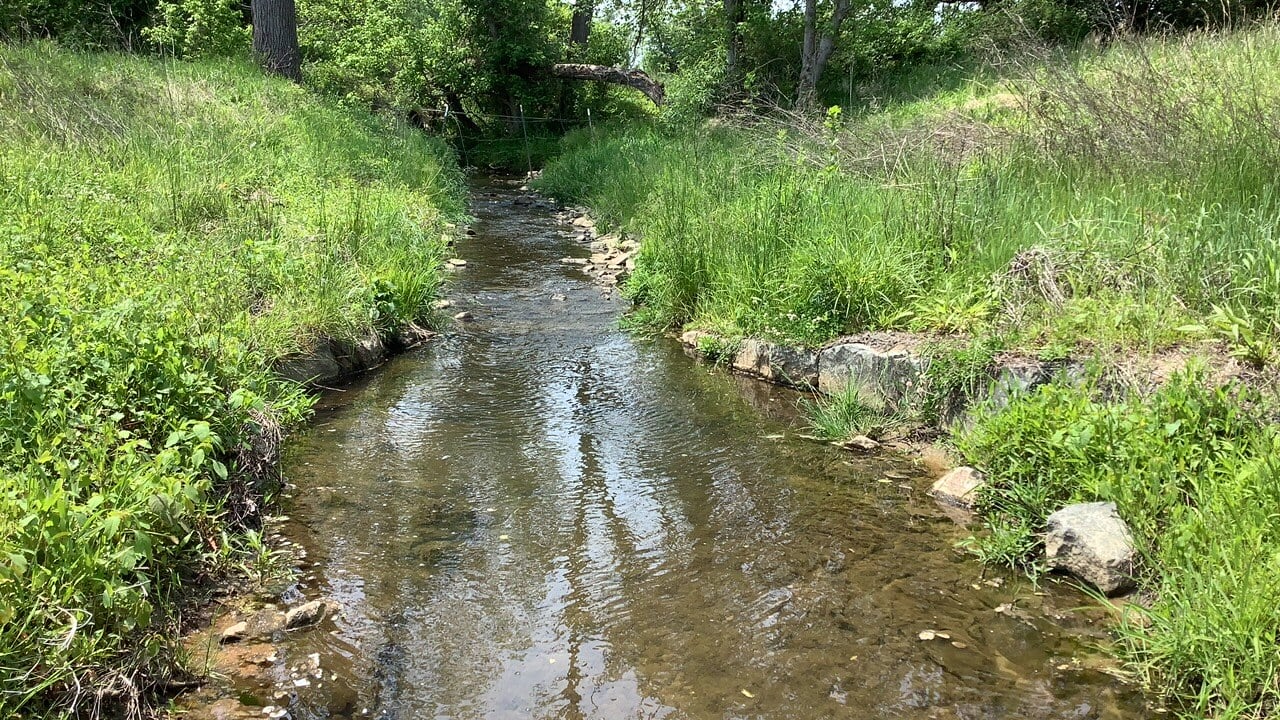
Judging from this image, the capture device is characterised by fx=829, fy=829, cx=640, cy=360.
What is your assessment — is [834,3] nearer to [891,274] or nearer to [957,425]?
[891,274]

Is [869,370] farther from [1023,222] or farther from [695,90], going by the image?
[695,90]

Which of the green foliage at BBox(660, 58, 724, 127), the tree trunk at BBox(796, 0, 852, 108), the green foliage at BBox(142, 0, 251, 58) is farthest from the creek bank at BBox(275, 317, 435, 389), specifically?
the tree trunk at BBox(796, 0, 852, 108)

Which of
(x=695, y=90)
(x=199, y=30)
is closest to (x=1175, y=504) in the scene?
(x=695, y=90)

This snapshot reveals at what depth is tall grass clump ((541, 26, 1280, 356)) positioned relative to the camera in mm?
4477

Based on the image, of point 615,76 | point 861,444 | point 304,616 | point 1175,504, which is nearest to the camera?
point 304,616

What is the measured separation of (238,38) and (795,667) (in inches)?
629

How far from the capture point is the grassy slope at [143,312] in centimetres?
252

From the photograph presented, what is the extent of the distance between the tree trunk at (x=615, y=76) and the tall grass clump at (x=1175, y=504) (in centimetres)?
1719

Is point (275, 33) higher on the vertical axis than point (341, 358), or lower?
higher

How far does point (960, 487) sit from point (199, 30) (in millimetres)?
15025

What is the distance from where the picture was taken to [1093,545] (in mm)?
3416

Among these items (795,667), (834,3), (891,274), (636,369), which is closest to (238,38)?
(834,3)

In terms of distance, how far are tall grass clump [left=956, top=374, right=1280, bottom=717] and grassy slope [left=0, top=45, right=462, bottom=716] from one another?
3.37 m

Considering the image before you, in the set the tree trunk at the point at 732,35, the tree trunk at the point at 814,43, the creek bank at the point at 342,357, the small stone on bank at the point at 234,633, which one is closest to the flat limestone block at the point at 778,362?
the creek bank at the point at 342,357
